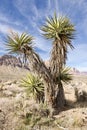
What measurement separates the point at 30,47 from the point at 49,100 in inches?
108

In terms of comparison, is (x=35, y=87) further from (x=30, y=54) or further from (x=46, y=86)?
(x=30, y=54)

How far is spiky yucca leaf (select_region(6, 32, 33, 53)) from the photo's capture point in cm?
1141

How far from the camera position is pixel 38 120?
9.66 meters

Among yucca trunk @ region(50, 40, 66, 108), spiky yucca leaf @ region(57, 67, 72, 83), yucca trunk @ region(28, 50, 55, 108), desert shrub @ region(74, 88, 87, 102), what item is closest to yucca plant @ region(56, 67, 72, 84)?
spiky yucca leaf @ region(57, 67, 72, 83)

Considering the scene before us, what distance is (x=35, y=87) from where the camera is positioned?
490 inches

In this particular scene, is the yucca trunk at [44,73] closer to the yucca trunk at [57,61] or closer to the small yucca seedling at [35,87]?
the yucca trunk at [57,61]

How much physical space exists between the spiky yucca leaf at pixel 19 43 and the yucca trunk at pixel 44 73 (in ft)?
1.36

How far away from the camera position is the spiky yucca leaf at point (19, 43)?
11.4m

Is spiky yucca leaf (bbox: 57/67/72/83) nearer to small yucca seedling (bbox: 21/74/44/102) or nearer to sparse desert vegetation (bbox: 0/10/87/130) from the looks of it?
sparse desert vegetation (bbox: 0/10/87/130)

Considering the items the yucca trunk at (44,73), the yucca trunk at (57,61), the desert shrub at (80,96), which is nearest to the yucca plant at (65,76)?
the yucca trunk at (57,61)

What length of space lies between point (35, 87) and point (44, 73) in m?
1.22

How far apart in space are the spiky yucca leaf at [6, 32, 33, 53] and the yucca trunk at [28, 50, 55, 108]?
0.41m

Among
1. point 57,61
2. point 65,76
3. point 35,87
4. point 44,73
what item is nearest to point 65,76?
point 65,76

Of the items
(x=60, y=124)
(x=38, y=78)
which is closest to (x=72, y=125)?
(x=60, y=124)
